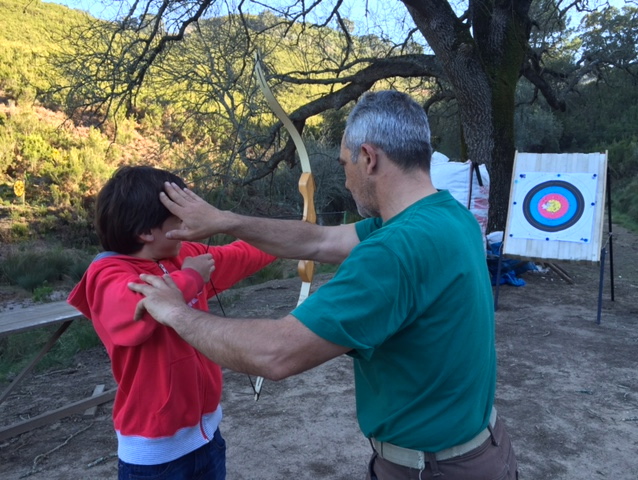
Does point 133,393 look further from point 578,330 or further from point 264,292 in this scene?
point 264,292

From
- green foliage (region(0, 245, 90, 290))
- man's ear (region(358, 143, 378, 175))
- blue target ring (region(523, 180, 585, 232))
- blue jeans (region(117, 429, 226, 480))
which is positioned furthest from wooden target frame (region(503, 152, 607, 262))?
green foliage (region(0, 245, 90, 290))

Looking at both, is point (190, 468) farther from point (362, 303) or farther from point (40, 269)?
point (40, 269)

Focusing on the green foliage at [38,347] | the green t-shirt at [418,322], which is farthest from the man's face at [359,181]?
the green foliage at [38,347]

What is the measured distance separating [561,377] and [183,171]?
7605mm

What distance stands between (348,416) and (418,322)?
2283 mm

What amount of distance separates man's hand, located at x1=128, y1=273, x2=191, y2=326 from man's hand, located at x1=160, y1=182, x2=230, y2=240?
0.51ft

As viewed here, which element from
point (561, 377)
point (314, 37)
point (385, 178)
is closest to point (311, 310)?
point (385, 178)

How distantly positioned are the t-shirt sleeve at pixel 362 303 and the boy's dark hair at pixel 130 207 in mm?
571

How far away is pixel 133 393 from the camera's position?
136 centimetres

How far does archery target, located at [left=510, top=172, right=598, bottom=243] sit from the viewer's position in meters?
5.43

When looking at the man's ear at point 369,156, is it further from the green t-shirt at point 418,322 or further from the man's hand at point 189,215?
the man's hand at point 189,215

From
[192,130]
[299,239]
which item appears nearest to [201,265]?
→ [299,239]

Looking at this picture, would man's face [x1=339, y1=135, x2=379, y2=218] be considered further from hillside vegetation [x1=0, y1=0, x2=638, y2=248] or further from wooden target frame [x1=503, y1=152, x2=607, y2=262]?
hillside vegetation [x1=0, y1=0, x2=638, y2=248]

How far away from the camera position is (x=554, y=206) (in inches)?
223
